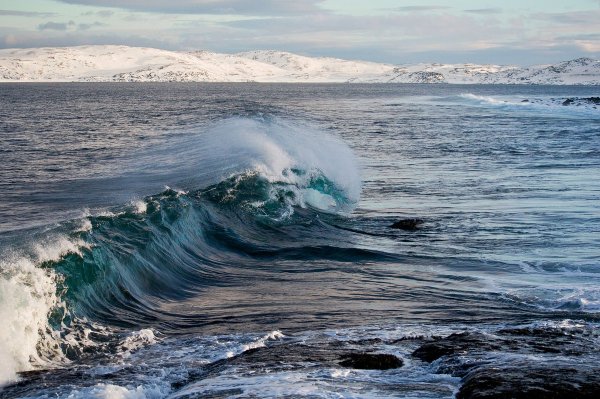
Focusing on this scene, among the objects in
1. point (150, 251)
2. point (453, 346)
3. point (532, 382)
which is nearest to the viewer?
point (532, 382)

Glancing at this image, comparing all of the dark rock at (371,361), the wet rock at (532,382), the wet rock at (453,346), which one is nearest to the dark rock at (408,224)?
the wet rock at (453,346)

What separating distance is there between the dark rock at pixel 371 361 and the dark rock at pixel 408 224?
906 centimetres

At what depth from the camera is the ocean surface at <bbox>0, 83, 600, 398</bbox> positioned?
7.88 meters

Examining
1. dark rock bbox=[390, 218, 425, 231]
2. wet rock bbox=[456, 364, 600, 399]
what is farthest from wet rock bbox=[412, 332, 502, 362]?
dark rock bbox=[390, 218, 425, 231]

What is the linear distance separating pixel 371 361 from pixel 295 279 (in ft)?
16.7

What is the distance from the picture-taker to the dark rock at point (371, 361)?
317 inches

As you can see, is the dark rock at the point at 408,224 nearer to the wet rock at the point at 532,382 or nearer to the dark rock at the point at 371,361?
the dark rock at the point at 371,361

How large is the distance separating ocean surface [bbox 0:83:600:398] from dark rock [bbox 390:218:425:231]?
0.24 feet

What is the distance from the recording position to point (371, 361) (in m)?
8.17

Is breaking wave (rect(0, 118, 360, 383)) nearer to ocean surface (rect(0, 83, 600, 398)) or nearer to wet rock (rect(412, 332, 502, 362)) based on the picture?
ocean surface (rect(0, 83, 600, 398))

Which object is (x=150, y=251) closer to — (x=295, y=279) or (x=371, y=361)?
(x=295, y=279)

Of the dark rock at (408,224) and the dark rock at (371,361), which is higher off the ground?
the dark rock at (371,361)

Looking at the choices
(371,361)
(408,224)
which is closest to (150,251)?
(408,224)

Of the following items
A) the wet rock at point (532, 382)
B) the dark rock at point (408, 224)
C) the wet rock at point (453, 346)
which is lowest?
the dark rock at point (408, 224)
